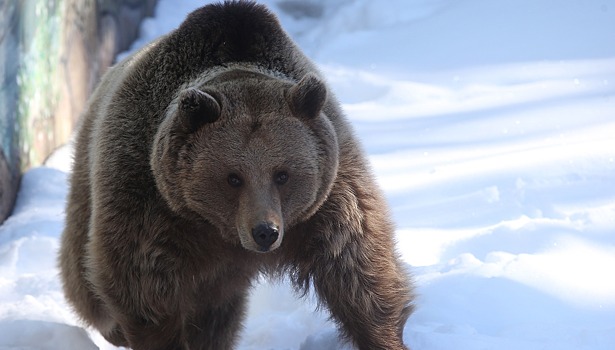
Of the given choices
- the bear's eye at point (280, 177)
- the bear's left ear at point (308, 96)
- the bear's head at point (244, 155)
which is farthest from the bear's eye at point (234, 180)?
the bear's left ear at point (308, 96)

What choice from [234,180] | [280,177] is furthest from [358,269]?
[234,180]

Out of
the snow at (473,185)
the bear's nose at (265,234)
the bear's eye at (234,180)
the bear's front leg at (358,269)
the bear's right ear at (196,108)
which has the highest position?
the bear's right ear at (196,108)

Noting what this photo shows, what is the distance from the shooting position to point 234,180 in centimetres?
340

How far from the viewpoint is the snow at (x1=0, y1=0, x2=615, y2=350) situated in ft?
14.3

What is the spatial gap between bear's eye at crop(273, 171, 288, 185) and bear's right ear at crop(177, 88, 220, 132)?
30 centimetres

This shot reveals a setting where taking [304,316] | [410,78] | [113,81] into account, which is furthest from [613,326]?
[410,78]

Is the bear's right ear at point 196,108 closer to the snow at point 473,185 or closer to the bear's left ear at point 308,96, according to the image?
the bear's left ear at point 308,96

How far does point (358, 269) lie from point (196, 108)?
0.90 metres

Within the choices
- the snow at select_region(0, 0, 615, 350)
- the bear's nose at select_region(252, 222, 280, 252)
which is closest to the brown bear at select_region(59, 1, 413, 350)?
the bear's nose at select_region(252, 222, 280, 252)

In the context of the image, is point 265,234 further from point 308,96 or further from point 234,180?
point 308,96

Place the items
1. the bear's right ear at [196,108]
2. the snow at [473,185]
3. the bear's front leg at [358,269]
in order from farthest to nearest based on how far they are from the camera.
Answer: the snow at [473,185]
the bear's front leg at [358,269]
the bear's right ear at [196,108]

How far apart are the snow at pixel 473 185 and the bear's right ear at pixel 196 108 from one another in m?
0.95

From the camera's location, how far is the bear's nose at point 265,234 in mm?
3236

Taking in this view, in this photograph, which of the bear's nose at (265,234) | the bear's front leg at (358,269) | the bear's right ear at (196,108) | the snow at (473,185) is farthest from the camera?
the snow at (473,185)
